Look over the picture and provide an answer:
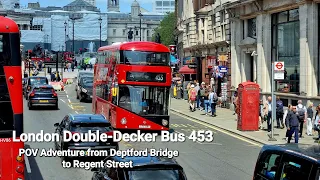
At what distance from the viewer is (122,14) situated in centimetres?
19688

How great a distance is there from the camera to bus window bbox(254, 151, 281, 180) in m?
10.4

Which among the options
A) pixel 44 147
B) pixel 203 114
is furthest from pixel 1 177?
pixel 203 114

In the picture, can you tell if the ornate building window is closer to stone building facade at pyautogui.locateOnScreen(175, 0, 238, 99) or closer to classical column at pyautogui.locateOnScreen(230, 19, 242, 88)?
classical column at pyautogui.locateOnScreen(230, 19, 242, 88)

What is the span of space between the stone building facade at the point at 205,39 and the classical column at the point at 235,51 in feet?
3.27

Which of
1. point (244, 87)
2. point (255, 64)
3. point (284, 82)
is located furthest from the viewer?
point (255, 64)

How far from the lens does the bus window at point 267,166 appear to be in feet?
34.2

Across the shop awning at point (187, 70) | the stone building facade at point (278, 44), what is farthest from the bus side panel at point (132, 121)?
the shop awning at point (187, 70)

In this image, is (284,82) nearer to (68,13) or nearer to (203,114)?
(203,114)

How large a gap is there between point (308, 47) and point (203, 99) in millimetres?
12413

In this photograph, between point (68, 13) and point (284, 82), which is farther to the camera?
point (68, 13)

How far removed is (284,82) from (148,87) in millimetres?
11738

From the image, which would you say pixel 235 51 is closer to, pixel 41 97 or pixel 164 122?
pixel 41 97

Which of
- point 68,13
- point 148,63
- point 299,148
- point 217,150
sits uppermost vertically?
point 68,13

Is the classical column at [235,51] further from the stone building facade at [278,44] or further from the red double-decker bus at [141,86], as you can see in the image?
the red double-decker bus at [141,86]
